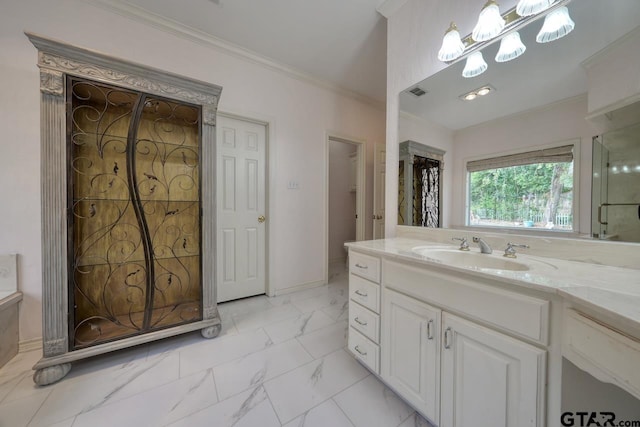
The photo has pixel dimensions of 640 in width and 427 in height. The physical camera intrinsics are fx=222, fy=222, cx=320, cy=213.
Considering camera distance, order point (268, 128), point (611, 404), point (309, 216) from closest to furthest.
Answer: point (611, 404) → point (268, 128) → point (309, 216)

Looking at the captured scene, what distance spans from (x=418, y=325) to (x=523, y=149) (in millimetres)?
1084

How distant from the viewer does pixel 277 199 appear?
2578 millimetres

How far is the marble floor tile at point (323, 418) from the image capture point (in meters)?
1.06

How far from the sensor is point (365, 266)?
1324mm

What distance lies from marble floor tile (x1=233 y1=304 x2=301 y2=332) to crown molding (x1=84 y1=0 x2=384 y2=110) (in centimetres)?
263

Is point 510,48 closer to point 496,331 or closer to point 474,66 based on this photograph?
point 474,66

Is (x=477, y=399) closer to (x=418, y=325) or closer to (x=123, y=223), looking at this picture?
(x=418, y=325)

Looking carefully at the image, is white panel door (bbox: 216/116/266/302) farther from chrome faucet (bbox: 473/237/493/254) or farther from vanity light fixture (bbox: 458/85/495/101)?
chrome faucet (bbox: 473/237/493/254)

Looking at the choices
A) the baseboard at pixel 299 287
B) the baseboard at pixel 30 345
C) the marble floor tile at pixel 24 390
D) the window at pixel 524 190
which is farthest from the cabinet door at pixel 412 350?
the baseboard at pixel 30 345

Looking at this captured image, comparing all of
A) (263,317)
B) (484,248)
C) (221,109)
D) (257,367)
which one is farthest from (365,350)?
(221,109)

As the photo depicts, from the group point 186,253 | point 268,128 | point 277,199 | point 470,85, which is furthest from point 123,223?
point 470,85

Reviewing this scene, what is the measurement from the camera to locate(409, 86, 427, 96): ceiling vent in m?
1.63

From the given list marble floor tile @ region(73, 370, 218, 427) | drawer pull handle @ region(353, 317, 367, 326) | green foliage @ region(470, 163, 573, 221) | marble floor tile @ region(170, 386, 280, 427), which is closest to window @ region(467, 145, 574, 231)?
green foliage @ region(470, 163, 573, 221)

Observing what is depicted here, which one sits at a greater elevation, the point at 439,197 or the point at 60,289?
the point at 439,197
